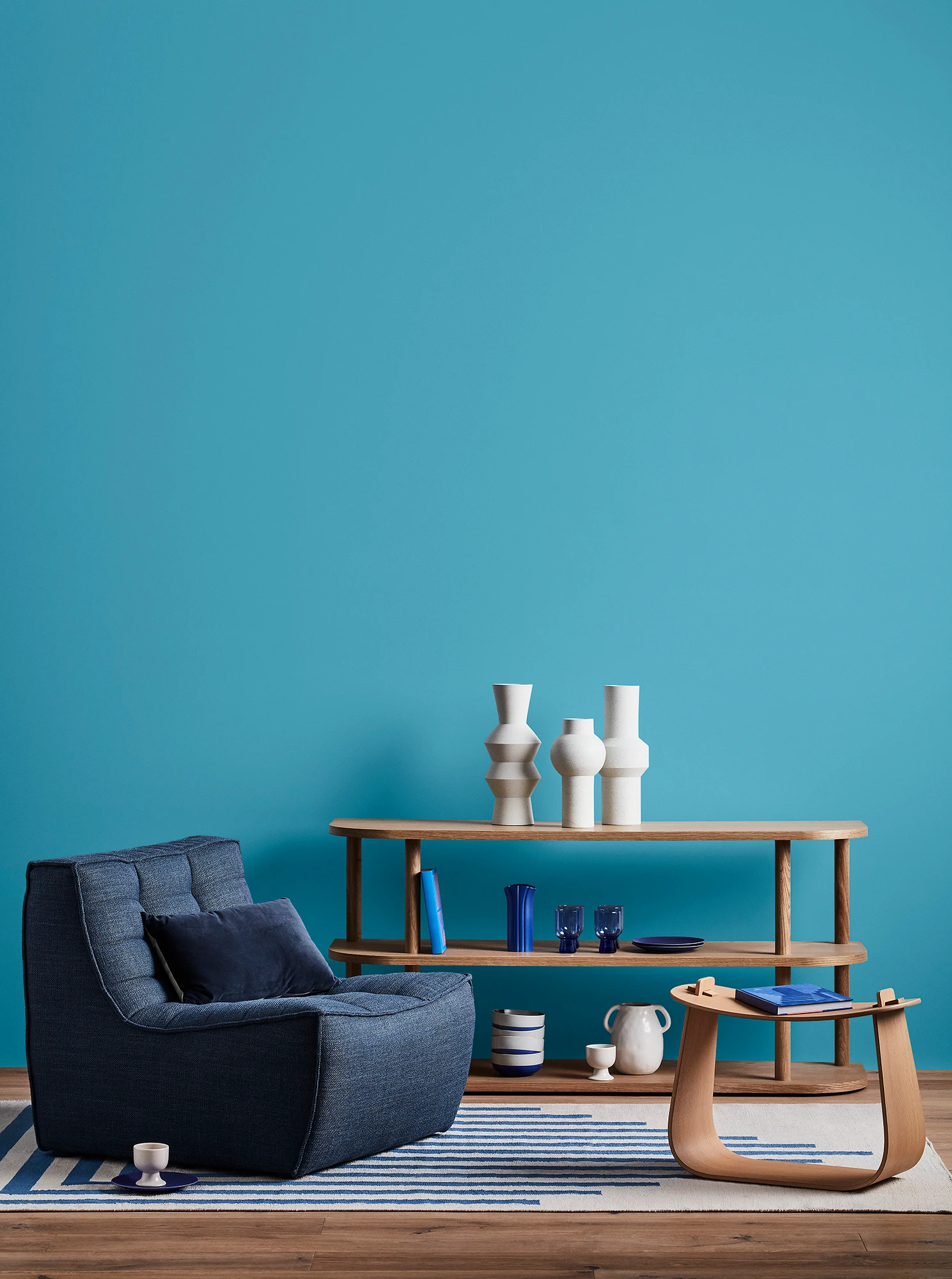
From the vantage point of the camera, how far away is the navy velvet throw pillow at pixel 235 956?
3.02m

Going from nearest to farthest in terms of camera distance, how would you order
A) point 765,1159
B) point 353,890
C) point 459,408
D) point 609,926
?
point 765,1159, point 609,926, point 353,890, point 459,408

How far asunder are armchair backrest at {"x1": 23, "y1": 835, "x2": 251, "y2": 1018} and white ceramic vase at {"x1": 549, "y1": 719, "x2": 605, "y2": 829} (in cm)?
108

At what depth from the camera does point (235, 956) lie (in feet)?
10.1

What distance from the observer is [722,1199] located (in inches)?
104

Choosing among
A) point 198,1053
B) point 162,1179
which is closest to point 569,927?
point 198,1053

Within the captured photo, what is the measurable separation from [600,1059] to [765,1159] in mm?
713

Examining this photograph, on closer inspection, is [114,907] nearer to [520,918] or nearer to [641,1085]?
[520,918]

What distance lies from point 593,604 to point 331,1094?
1.73 metres

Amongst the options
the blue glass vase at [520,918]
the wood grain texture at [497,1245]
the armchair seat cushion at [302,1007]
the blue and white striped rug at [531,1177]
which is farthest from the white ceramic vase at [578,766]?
the wood grain texture at [497,1245]

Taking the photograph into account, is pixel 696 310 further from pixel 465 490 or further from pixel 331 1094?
pixel 331 1094

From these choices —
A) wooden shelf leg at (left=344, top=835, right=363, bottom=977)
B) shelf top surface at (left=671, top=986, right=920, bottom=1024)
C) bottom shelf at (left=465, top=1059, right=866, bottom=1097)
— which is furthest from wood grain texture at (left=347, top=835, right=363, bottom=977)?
shelf top surface at (left=671, top=986, right=920, bottom=1024)

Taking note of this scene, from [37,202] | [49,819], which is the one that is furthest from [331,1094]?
[37,202]

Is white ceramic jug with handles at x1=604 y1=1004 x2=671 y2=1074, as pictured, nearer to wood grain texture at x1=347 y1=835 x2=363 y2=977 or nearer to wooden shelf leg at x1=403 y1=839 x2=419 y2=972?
wooden shelf leg at x1=403 y1=839 x2=419 y2=972

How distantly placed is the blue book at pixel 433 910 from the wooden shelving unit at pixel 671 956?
0.11 feet
